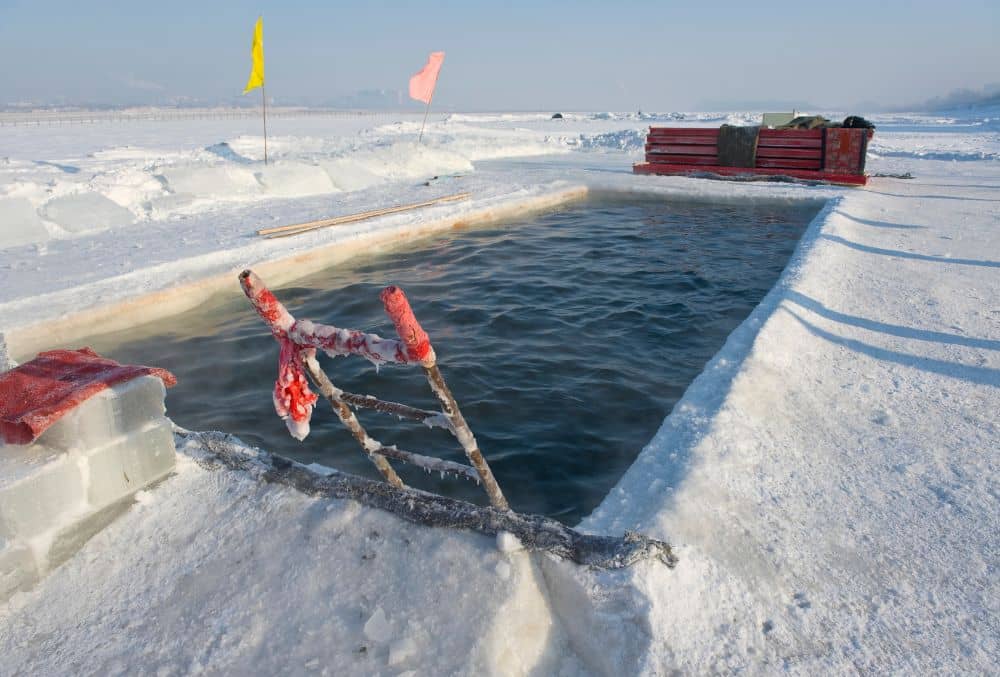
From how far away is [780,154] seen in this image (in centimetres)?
1441

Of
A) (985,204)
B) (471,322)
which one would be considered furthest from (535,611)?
Answer: (985,204)

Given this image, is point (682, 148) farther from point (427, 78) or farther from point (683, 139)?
point (427, 78)

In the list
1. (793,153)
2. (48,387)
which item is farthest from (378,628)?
(793,153)

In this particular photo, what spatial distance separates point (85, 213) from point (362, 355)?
30.8 feet

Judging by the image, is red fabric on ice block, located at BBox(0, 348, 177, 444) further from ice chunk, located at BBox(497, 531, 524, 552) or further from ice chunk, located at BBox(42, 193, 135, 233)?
ice chunk, located at BBox(42, 193, 135, 233)

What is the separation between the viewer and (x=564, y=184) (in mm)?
13609

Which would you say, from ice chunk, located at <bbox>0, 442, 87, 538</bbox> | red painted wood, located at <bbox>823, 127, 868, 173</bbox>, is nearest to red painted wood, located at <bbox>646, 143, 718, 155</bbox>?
red painted wood, located at <bbox>823, 127, 868, 173</bbox>

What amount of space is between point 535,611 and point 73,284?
6.34 metres

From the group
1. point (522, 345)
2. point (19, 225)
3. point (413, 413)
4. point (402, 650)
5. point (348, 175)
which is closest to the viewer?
point (402, 650)

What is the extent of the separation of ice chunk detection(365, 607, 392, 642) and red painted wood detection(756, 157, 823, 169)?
14874mm

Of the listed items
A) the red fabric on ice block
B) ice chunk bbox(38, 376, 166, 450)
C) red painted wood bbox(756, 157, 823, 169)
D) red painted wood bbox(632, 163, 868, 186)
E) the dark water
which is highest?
red painted wood bbox(756, 157, 823, 169)

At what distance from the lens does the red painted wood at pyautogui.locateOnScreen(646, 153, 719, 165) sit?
15578mm

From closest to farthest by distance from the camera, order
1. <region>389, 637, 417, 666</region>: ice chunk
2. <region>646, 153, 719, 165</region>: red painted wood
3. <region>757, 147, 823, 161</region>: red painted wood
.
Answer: <region>389, 637, 417, 666</region>: ice chunk → <region>757, 147, 823, 161</region>: red painted wood → <region>646, 153, 719, 165</region>: red painted wood

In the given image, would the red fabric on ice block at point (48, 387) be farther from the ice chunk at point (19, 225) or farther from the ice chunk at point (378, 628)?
the ice chunk at point (19, 225)
